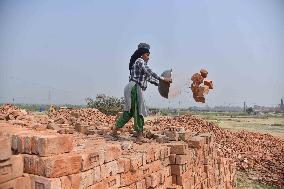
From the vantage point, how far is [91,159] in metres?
4.25

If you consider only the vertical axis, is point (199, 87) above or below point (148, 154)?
above

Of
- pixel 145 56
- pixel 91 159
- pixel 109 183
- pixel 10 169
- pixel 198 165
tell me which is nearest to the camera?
pixel 10 169

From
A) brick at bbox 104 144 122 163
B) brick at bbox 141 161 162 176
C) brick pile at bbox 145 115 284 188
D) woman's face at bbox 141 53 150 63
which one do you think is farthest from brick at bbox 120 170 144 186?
brick pile at bbox 145 115 284 188

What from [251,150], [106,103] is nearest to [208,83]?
[251,150]

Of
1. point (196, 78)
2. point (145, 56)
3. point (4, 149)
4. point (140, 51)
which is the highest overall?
point (140, 51)

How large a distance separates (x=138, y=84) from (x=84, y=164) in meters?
A: 3.11

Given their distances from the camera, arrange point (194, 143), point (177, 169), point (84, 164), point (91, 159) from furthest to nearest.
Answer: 1. point (194, 143)
2. point (177, 169)
3. point (91, 159)
4. point (84, 164)

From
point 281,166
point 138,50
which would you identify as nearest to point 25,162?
point 138,50

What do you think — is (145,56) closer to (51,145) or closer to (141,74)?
(141,74)

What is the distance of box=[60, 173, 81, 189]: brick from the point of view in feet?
12.3

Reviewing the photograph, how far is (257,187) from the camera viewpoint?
12.8 metres

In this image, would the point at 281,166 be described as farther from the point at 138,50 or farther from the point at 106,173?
the point at 106,173

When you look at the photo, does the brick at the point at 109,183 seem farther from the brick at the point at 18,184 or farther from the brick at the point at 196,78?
the brick at the point at 196,78

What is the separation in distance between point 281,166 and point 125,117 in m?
10.1
